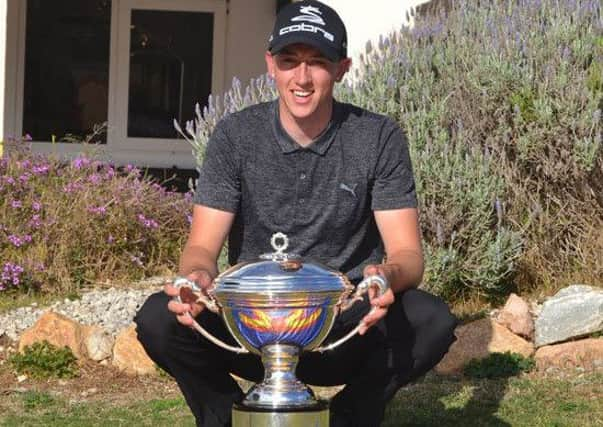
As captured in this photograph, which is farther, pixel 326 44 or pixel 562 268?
pixel 562 268

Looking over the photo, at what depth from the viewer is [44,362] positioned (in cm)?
658

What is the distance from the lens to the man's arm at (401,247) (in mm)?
4211

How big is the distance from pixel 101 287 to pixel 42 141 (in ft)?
13.9

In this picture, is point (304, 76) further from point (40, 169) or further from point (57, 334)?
point (40, 169)

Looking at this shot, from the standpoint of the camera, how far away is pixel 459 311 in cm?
719

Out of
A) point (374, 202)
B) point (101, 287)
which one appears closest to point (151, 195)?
point (101, 287)

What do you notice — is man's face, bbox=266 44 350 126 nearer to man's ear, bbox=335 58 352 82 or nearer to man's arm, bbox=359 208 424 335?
man's ear, bbox=335 58 352 82

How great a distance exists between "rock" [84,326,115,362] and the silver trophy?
3155mm

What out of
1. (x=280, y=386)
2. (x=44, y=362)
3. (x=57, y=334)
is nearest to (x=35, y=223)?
(x=57, y=334)

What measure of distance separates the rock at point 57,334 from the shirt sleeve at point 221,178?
2.46 meters

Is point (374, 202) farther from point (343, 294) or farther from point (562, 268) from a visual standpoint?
point (562, 268)

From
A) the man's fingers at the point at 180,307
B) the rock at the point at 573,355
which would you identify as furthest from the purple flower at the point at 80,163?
the man's fingers at the point at 180,307

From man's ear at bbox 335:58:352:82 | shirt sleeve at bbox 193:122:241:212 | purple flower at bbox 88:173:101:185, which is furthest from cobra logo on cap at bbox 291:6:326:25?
purple flower at bbox 88:173:101:185

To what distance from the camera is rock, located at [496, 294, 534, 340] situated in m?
6.67
